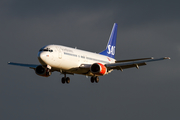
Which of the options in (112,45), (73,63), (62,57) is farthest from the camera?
(112,45)

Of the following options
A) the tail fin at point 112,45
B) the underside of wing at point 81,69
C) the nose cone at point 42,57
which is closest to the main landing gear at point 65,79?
the underside of wing at point 81,69

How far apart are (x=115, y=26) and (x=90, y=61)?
19913mm

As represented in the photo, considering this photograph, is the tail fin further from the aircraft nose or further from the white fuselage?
the aircraft nose

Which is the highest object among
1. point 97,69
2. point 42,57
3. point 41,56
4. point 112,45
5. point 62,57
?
point 112,45

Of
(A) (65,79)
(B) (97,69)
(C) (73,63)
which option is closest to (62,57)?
Result: (C) (73,63)

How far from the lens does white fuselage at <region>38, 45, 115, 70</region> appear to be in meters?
46.4

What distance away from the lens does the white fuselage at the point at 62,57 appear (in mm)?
46438

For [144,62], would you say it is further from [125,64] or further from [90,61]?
[90,61]

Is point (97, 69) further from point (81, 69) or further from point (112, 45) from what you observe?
point (112, 45)

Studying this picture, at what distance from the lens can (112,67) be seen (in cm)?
5538

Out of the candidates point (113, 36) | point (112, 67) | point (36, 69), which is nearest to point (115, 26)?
point (113, 36)

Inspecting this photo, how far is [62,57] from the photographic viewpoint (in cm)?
4831

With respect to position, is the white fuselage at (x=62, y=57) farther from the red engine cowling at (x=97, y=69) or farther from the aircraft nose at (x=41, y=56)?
the red engine cowling at (x=97, y=69)

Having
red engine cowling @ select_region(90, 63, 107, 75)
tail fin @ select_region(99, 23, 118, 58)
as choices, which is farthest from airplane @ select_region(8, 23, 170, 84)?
tail fin @ select_region(99, 23, 118, 58)
